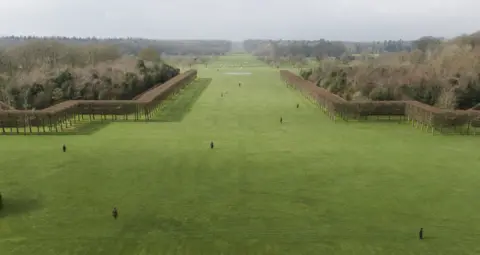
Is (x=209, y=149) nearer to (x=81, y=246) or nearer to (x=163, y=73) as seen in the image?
(x=81, y=246)

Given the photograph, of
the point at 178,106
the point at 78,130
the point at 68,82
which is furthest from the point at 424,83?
the point at 68,82

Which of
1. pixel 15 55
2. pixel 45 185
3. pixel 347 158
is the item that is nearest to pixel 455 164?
pixel 347 158

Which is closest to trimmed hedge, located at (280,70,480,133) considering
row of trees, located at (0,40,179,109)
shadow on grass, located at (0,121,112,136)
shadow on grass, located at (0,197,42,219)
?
shadow on grass, located at (0,121,112,136)

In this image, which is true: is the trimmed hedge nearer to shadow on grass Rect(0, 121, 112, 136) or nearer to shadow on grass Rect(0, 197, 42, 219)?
shadow on grass Rect(0, 121, 112, 136)

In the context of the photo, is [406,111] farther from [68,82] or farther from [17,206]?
[68,82]

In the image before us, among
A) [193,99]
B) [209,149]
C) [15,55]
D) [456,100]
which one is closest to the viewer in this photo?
[209,149]

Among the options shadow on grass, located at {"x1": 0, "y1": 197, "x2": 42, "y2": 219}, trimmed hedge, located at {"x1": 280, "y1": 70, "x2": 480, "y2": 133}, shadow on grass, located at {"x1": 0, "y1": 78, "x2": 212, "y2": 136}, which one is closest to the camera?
shadow on grass, located at {"x1": 0, "y1": 197, "x2": 42, "y2": 219}
